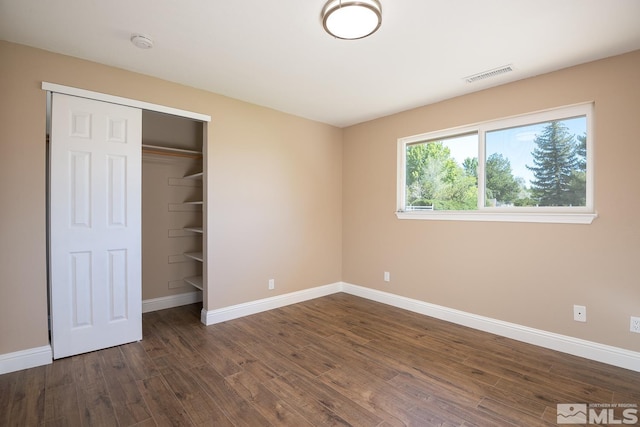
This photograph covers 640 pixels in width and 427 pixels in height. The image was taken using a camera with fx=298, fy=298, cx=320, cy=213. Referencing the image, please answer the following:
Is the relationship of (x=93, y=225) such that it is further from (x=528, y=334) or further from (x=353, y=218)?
(x=528, y=334)

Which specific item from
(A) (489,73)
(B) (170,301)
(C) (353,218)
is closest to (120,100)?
(B) (170,301)

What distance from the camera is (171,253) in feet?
12.7

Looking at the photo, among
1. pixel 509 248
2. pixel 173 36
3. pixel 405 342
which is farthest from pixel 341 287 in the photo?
pixel 173 36

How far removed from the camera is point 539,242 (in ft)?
9.22

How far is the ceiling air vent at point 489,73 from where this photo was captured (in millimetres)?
2695

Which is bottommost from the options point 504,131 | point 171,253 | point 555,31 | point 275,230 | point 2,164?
point 171,253

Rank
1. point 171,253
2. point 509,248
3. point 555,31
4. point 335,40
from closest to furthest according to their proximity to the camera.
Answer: point 555,31
point 335,40
point 509,248
point 171,253

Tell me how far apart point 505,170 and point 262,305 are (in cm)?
317

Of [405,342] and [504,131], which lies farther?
[504,131]

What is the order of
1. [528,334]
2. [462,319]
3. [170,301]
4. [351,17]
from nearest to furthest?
[351,17] < [528,334] < [462,319] < [170,301]

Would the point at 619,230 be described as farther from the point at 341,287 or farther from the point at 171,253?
the point at 171,253

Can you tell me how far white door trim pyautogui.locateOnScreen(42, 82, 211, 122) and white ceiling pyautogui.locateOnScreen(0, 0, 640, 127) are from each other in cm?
29

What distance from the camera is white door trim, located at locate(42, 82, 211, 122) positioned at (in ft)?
8.09

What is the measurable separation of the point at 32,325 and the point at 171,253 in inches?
62.7
